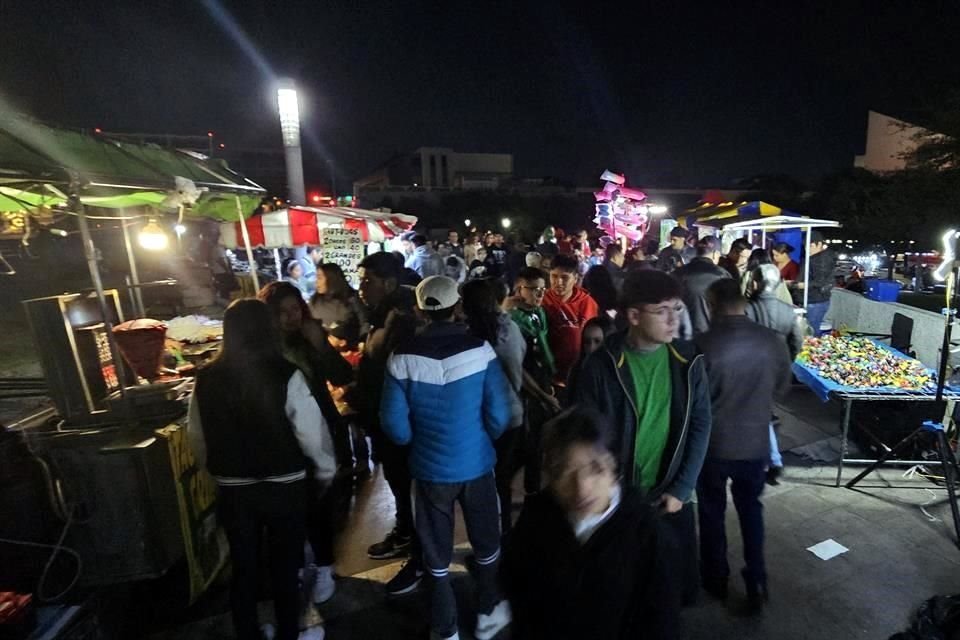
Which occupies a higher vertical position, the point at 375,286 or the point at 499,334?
the point at 375,286

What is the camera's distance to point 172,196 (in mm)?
3971

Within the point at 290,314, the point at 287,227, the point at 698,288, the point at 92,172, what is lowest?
the point at 698,288

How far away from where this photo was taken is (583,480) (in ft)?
5.04

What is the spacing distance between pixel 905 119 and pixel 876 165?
15.0 meters

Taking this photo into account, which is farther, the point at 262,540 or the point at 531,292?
the point at 531,292

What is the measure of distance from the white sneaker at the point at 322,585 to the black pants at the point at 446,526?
975 millimetres

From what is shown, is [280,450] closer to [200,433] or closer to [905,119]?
[200,433]

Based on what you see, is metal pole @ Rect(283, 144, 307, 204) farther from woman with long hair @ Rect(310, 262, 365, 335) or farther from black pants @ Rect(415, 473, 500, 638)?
black pants @ Rect(415, 473, 500, 638)

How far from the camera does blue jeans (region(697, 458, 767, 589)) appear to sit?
10.4 feet

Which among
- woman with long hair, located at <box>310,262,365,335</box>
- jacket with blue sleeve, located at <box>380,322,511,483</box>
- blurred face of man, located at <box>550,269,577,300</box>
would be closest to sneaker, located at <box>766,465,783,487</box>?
blurred face of man, located at <box>550,269,577,300</box>

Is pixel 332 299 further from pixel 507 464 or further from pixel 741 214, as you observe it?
pixel 741 214

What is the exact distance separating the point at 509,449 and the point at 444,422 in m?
0.95

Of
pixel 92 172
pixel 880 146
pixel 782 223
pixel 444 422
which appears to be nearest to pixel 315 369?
pixel 444 422


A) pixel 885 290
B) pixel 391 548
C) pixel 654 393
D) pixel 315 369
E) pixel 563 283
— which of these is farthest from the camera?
pixel 885 290
